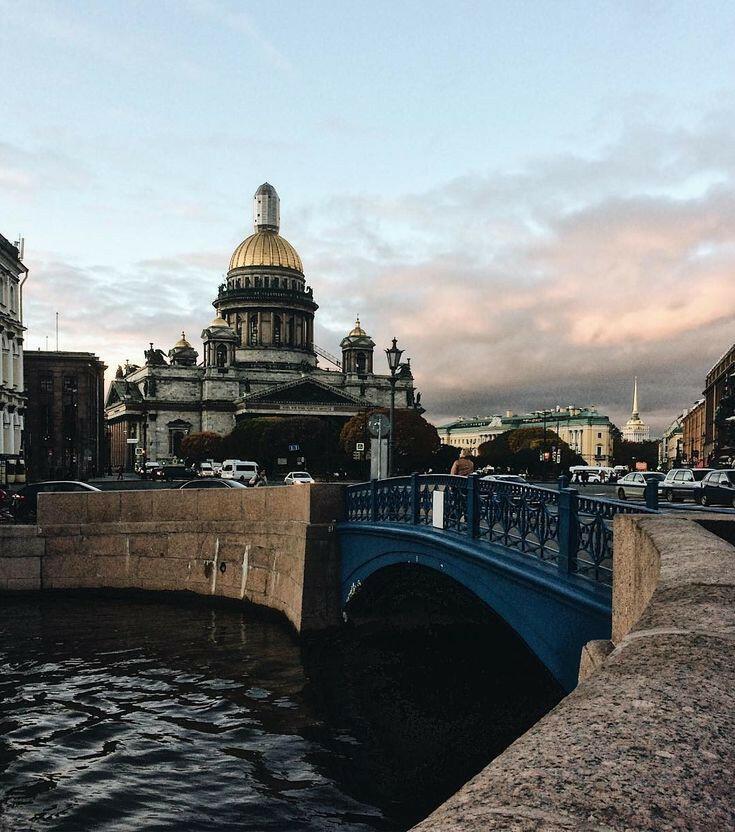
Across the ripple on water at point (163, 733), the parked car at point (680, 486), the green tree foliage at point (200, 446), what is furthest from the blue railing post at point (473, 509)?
the green tree foliage at point (200, 446)

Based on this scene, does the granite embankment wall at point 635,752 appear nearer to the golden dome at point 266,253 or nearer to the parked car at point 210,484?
the parked car at point 210,484

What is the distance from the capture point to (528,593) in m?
9.36

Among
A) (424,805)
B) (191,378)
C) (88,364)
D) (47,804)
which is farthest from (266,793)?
(191,378)

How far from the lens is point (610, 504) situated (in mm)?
8086

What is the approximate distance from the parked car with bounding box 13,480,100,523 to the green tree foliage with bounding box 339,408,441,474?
53.6m

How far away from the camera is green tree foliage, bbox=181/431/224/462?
9456cm

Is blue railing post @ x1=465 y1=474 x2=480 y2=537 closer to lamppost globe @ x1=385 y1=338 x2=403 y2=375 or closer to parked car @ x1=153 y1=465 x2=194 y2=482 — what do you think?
lamppost globe @ x1=385 y1=338 x2=403 y2=375

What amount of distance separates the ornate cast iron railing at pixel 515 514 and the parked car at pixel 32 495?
12.6 meters

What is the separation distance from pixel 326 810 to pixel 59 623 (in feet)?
38.0

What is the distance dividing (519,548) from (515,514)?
435 millimetres

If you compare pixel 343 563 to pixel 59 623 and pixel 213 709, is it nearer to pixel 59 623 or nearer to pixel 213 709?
pixel 213 709

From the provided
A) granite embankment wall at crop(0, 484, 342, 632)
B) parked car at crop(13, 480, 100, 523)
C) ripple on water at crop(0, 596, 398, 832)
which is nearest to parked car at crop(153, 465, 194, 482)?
parked car at crop(13, 480, 100, 523)

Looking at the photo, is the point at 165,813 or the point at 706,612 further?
the point at 165,813

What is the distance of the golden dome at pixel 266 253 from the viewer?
120m
